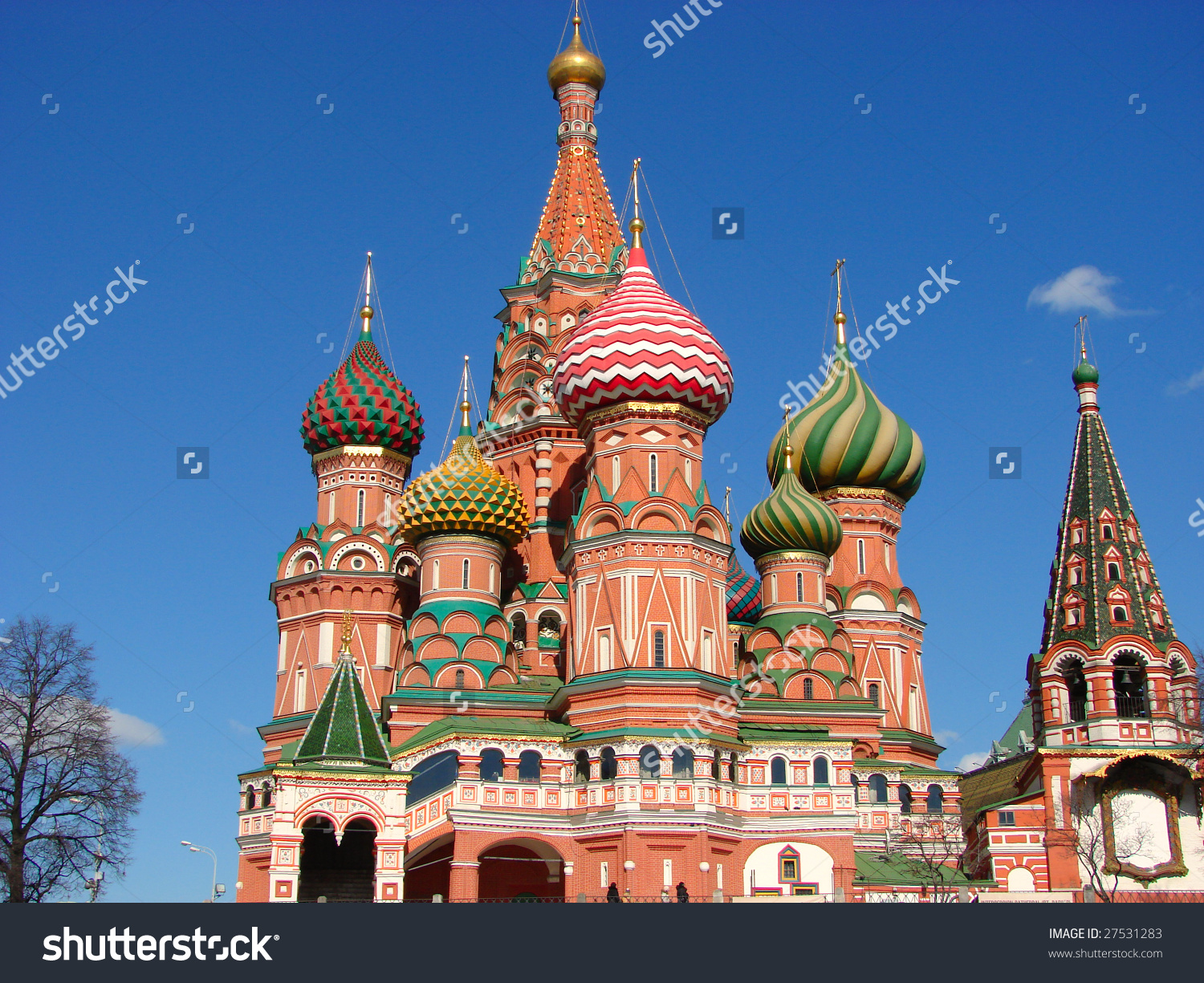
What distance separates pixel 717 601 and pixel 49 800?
49.1 ft

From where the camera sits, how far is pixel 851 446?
4562 centimetres

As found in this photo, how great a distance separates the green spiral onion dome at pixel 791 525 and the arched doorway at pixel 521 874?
11099mm

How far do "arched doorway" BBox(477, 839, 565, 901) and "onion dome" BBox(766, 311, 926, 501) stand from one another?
14.9m

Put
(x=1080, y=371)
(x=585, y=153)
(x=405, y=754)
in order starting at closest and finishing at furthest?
(x=405, y=754)
(x=1080, y=371)
(x=585, y=153)

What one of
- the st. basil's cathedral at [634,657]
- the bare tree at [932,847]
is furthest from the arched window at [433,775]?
the bare tree at [932,847]

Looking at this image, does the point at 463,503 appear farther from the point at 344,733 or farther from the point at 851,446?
the point at 851,446

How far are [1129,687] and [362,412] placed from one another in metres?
20.9

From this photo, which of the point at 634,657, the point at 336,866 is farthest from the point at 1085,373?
the point at 336,866

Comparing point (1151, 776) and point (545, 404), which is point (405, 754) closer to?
point (545, 404)

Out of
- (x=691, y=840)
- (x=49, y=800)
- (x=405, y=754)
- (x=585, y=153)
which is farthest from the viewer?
(x=585, y=153)

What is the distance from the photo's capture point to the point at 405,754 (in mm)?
35906

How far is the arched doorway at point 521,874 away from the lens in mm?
34781

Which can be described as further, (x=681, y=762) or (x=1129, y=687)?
(x=1129, y=687)
